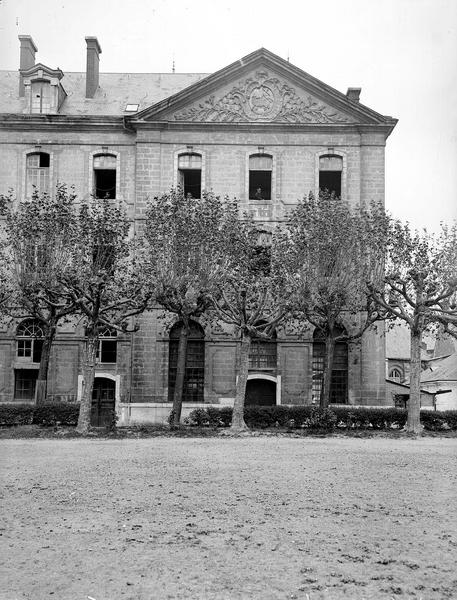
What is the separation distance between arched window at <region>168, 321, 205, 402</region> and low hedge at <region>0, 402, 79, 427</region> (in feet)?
23.1

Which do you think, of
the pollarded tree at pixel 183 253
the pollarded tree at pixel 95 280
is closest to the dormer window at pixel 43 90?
the pollarded tree at pixel 95 280

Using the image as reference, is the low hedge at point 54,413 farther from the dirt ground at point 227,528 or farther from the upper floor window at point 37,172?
the upper floor window at point 37,172

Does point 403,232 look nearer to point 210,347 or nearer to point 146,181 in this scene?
point 210,347

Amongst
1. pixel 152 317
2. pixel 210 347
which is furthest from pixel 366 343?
pixel 152 317

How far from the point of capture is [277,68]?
3212cm

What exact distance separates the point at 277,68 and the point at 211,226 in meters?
11.3

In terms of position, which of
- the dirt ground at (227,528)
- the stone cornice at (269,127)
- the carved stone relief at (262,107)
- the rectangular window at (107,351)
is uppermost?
the carved stone relief at (262,107)

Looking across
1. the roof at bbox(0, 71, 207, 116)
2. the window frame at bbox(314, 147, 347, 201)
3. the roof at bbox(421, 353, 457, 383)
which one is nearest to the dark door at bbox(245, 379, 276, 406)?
the window frame at bbox(314, 147, 347, 201)

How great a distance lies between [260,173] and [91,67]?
10.2 meters

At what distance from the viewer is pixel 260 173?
3262 cm

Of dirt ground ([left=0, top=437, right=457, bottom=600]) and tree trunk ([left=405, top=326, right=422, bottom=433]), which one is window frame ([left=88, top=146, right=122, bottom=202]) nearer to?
tree trunk ([left=405, top=326, right=422, bottom=433])

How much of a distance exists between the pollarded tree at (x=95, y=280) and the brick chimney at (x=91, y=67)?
12834 mm

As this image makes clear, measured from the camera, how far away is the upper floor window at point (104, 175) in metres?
33.0

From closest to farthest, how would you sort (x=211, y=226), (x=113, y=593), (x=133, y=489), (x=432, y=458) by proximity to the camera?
1. (x=113, y=593)
2. (x=133, y=489)
3. (x=432, y=458)
4. (x=211, y=226)
